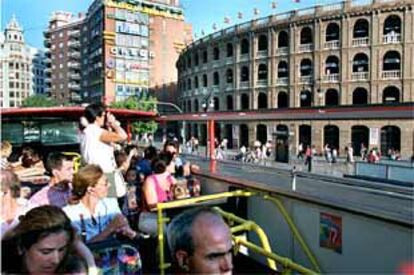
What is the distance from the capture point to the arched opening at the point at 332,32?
40.8m

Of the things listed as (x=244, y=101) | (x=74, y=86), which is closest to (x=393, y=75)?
(x=244, y=101)

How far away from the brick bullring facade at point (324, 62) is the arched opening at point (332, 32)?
90mm

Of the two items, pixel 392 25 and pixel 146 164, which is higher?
pixel 392 25

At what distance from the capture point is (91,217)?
11.8 ft

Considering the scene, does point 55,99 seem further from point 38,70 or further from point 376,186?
point 376,186

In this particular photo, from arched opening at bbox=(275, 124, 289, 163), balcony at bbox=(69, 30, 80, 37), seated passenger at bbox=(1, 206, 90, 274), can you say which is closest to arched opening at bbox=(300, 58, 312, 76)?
arched opening at bbox=(275, 124, 289, 163)

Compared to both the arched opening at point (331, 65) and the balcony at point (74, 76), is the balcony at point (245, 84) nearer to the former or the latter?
the arched opening at point (331, 65)

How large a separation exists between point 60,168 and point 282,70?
4117 centimetres

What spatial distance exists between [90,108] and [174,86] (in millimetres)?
79067

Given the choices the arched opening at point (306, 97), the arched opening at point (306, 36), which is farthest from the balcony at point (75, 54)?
the arched opening at point (306, 97)

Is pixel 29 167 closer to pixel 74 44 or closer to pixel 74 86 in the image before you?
pixel 74 86

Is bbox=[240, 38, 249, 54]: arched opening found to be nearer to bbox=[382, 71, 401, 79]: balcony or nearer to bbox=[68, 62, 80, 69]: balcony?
bbox=[382, 71, 401, 79]: balcony

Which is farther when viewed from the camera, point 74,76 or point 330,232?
point 74,76

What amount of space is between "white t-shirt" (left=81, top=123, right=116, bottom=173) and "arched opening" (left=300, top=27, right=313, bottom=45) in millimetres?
39808
